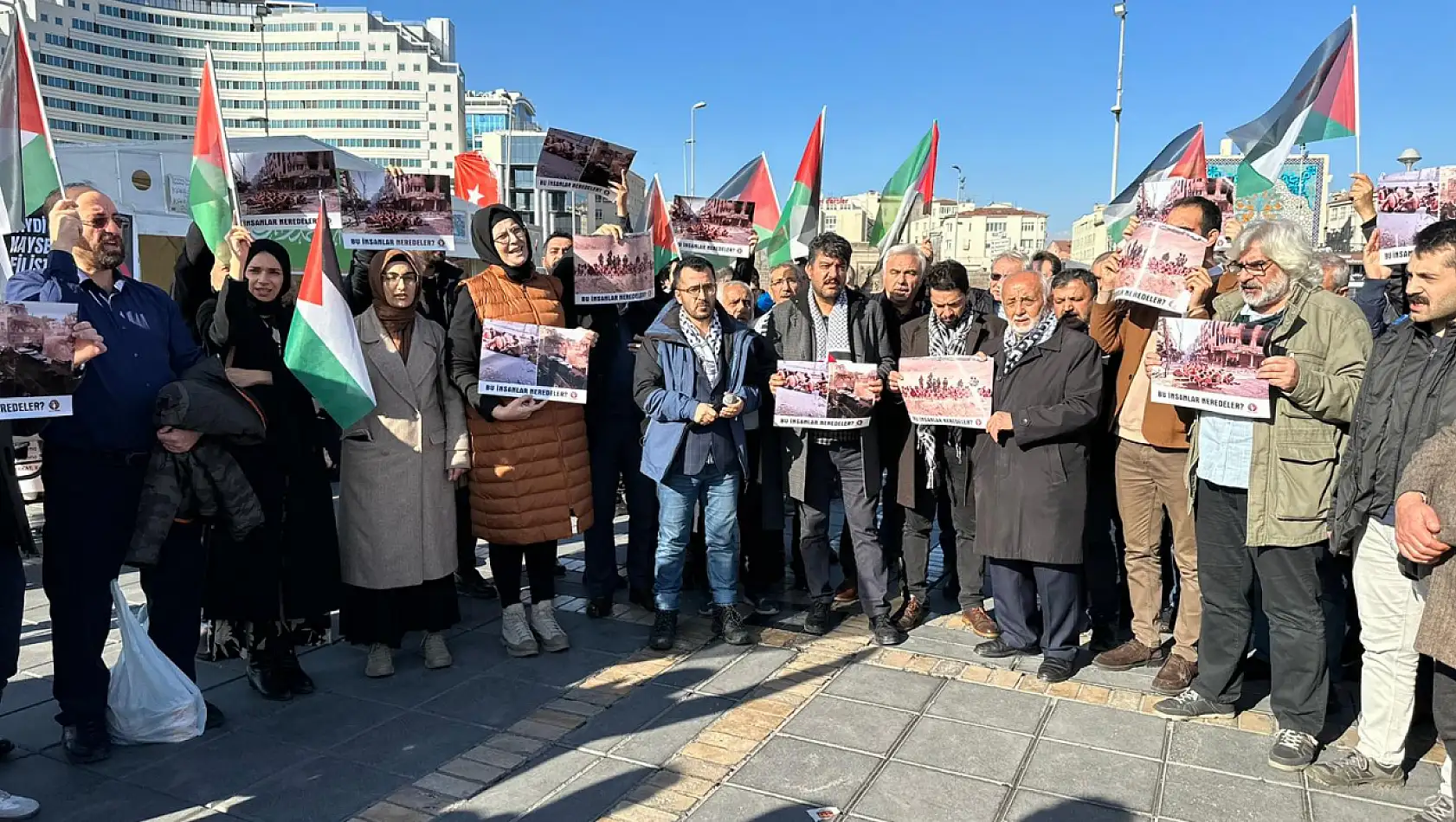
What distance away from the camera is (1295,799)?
11.6 feet

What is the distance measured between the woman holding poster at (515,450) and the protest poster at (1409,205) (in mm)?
4488

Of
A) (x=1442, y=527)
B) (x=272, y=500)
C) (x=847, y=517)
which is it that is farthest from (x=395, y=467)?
(x=1442, y=527)

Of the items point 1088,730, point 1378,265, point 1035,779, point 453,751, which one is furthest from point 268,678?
point 1378,265

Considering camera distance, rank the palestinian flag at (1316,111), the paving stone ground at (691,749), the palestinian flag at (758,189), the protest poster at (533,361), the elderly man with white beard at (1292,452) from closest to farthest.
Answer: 1. the paving stone ground at (691,749)
2. the elderly man with white beard at (1292,452)
3. the protest poster at (533,361)
4. the palestinian flag at (1316,111)
5. the palestinian flag at (758,189)

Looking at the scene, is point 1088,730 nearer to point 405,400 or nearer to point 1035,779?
point 1035,779

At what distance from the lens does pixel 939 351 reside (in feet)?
17.5

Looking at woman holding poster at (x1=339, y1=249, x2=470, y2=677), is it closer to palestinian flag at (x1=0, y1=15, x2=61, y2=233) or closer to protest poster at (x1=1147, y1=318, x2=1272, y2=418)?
palestinian flag at (x1=0, y1=15, x2=61, y2=233)

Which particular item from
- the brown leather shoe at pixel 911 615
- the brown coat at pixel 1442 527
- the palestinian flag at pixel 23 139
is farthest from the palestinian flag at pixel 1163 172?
the palestinian flag at pixel 23 139

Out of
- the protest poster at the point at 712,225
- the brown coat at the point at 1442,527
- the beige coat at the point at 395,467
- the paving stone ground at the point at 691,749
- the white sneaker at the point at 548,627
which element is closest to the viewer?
the brown coat at the point at 1442,527

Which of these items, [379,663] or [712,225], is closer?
[379,663]

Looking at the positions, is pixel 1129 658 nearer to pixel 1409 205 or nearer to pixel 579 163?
pixel 1409 205

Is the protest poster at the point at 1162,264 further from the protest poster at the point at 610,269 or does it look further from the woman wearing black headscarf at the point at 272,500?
the woman wearing black headscarf at the point at 272,500

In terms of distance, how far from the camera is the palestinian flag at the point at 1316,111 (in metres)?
5.64

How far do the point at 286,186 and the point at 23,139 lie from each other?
1128 mm
